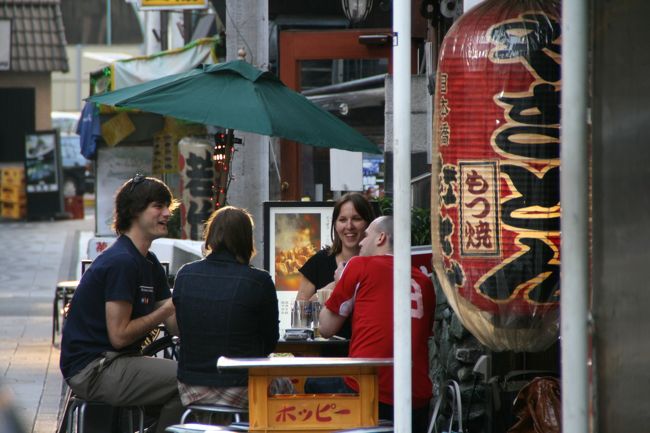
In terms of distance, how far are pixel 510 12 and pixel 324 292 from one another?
8.19ft

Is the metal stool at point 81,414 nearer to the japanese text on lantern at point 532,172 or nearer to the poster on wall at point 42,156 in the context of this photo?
the japanese text on lantern at point 532,172

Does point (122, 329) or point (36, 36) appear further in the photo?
point (36, 36)

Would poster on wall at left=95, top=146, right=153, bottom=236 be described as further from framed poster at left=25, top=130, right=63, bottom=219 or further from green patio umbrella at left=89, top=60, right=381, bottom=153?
framed poster at left=25, top=130, right=63, bottom=219

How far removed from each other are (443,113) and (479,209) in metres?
0.45

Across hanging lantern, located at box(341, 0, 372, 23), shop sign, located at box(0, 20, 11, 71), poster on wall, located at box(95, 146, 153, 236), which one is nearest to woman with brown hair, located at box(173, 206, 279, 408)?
hanging lantern, located at box(341, 0, 372, 23)

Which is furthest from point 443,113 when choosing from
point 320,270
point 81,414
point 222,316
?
point 320,270

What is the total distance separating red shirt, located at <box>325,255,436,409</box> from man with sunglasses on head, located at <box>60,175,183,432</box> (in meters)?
0.99

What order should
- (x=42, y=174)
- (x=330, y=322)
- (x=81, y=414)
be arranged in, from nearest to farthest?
(x=330, y=322) < (x=81, y=414) < (x=42, y=174)

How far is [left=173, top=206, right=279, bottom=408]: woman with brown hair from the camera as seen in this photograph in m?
5.77

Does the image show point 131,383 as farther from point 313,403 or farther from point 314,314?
point 313,403

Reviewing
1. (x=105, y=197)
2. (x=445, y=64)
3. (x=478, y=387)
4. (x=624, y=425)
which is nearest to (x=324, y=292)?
(x=478, y=387)

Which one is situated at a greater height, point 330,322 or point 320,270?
point 320,270

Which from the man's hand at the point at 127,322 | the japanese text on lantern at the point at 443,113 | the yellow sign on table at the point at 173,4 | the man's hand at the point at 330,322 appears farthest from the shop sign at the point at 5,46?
the japanese text on lantern at the point at 443,113

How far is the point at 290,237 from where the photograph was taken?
8.23m
